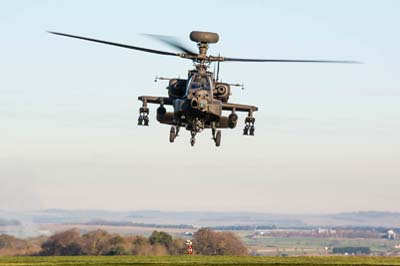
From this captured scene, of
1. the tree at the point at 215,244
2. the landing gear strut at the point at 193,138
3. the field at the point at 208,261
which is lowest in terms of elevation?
the field at the point at 208,261

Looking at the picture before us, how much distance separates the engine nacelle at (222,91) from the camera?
2109 inches

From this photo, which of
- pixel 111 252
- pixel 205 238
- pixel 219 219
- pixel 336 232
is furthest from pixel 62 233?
pixel 219 219

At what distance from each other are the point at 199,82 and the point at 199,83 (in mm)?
139

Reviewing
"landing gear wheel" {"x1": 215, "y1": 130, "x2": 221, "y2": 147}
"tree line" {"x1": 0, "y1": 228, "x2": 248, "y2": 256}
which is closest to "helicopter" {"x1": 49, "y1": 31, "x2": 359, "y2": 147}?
"landing gear wheel" {"x1": 215, "y1": 130, "x2": 221, "y2": 147}

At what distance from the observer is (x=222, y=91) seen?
5366 cm

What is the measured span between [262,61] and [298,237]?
423 feet

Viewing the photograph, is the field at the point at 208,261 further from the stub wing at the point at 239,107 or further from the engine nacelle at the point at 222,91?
the engine nacelle at the point at 222,91

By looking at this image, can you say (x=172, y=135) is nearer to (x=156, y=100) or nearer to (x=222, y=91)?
(x=156, y=100)

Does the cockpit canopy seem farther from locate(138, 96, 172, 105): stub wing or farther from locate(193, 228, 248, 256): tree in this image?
locate(193, 228, 248, 256): tree

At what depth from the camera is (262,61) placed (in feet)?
153

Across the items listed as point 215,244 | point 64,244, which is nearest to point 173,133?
point 64,244

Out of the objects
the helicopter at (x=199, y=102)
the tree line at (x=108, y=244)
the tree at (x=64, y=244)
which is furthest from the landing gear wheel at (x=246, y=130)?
the tree at (x=64, y=244)

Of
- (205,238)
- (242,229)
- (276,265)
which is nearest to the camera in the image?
(276,265)

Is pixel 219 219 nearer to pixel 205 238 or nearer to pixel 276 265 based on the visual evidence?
pixel 205 238
